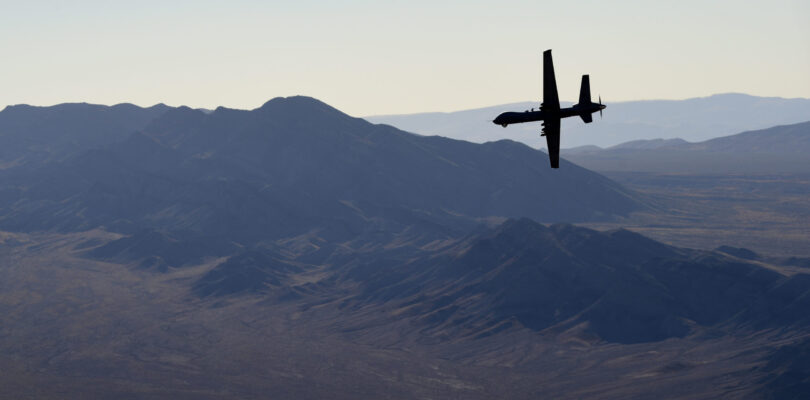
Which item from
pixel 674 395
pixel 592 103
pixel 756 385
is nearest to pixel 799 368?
pixel 756 385

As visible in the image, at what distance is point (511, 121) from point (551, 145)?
5.94 meters

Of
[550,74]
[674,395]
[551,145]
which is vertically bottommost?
[674,395]

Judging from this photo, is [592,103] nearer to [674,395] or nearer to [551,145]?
[551,145]

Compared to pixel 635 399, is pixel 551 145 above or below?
above

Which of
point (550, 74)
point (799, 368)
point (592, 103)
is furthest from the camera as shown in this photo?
point (799, 368)

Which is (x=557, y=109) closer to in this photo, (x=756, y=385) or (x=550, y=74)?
(x=550, y=74)

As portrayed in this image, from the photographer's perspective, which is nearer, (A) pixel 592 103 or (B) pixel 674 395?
(A) pixel 592 103

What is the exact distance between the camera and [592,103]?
8981 cm

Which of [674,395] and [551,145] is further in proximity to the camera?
[674,395]

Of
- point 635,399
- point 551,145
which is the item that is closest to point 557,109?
point 551,145

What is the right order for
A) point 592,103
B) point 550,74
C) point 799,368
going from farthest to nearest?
point 799,368
point 592,103
point 550,74

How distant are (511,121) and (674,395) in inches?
5032

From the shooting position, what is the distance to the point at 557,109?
84.8 meters

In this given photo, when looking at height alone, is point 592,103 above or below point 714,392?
above
